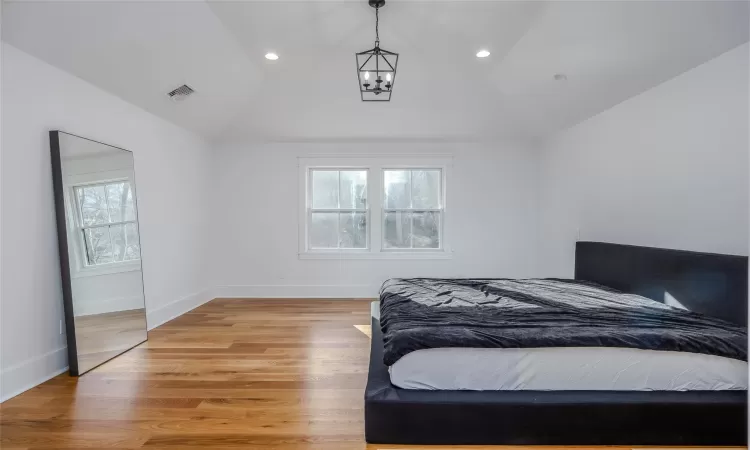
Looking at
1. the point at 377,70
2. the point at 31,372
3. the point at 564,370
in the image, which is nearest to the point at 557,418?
the point at 564,370

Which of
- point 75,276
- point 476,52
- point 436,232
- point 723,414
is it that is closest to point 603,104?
point 476,52

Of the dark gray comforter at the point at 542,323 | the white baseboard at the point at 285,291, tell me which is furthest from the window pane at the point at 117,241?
the dark gray comforter at the point at 542,323

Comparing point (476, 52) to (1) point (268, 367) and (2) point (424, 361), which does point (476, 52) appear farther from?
(1) point (268, 367)

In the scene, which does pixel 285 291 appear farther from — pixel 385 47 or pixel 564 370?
pixel 564 370

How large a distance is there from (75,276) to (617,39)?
455cm

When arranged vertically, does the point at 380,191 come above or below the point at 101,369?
above

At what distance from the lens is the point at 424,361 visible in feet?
6.10

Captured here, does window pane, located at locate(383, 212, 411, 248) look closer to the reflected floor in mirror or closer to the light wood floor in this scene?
the light wood floor

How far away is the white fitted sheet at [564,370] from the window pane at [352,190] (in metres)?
3.88

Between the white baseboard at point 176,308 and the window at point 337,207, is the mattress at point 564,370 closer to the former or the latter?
the white baseboard at point 176,308

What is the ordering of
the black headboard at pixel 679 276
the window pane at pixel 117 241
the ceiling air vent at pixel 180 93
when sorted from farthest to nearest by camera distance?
the ceiling air vent at pixel 180 93 < the window pane at pixel 117 241 < the black headboard at pixel 679 276

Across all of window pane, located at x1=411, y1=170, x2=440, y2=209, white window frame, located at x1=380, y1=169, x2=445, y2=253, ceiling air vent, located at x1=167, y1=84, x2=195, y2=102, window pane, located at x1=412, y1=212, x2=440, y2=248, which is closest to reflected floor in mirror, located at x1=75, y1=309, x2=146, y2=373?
ceiling air vent, located at x1=167, y1=84, x2=195, y2=102

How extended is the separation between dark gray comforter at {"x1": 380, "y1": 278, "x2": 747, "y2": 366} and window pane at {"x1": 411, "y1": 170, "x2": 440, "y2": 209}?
2.67 meters

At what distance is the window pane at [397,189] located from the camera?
18.2 feet
